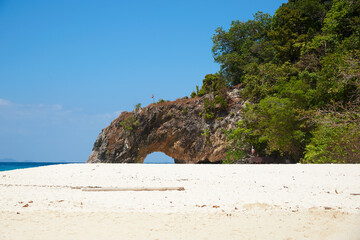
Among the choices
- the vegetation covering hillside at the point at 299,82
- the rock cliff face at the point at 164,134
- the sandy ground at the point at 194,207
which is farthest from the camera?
the rock cliff face at the point at 164,134

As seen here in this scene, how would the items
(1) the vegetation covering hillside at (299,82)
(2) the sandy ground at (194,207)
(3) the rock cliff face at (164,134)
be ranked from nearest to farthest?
(2) the sandy ground at (194,207) → (1) the vegetation covering hillside at (299,82) → (3) the rock cliff face at (164,134)

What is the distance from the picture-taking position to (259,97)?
86.4 ft

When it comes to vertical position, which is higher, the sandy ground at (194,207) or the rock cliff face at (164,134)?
the rock cliff face at (164,134)

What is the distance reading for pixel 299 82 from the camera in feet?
68.5

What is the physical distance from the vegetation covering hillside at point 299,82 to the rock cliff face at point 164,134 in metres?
2.11

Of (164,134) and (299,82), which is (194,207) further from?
(164,134)

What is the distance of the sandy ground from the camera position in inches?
179

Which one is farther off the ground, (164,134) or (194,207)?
(164,134)

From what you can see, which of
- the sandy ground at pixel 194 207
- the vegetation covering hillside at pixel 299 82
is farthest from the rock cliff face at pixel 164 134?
the sandy ground at pixel 194 207

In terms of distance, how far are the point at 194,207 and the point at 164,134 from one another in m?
26.6

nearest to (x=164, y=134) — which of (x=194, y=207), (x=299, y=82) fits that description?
(x=299, y=82)

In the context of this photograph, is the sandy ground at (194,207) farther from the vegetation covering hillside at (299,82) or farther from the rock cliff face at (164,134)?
the rock cliff face at (164,134)

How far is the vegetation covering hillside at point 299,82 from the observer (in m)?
16.2

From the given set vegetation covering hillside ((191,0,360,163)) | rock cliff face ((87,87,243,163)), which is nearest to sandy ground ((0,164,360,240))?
vegetation covering hillside ((191,0,360,163))
